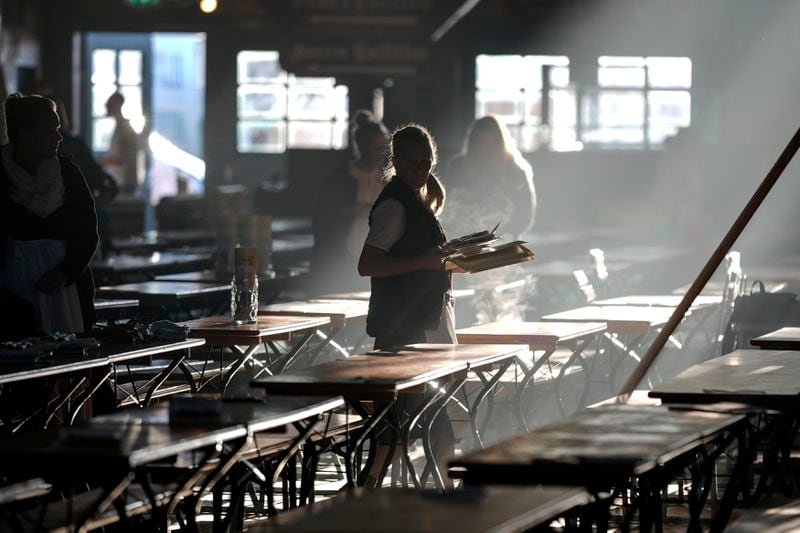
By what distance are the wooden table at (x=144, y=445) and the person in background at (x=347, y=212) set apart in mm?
4609

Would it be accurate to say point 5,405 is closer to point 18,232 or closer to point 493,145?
point 18,232

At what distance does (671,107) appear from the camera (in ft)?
60.7

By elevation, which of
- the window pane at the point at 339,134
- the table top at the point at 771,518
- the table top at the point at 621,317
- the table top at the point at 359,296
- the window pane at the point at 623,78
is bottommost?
the table top at the point at 771,518

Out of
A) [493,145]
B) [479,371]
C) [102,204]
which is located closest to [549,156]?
[102,204]

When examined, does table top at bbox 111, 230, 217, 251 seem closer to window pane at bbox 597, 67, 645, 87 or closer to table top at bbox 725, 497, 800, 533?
window pane at bbox 597, 67, 645, 87

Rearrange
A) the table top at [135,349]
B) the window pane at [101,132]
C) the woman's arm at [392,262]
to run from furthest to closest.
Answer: the window pane at [101,132] → the woman's arm at [392,262] → the table top at [135,349]

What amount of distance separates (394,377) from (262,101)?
17.5 metres

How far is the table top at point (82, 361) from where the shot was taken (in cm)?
510

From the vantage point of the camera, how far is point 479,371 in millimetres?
6246

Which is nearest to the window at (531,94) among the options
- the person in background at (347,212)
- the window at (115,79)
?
the window at (115,79)

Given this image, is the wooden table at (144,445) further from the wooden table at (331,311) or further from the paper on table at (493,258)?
the wooden table at (331,311)

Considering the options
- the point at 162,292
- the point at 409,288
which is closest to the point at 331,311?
the point at 162,292

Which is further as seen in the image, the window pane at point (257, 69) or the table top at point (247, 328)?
the window pane at point (257, 69)

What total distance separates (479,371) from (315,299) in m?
2.46
